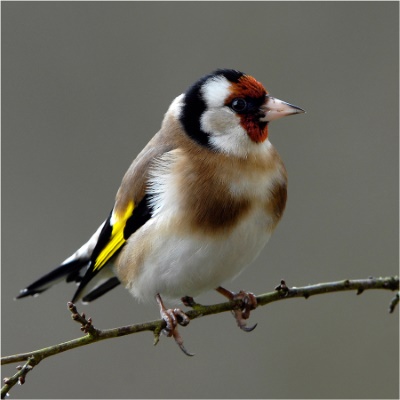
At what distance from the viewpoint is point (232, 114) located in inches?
126

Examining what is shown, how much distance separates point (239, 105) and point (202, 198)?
418mm

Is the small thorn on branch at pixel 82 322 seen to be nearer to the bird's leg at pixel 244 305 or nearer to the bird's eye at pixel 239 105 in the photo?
the bird's leg at pixel 244 305

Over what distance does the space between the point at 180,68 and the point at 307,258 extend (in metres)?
1.50

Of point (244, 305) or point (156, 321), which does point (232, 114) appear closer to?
point (244, 305)

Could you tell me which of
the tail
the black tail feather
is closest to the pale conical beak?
the tail

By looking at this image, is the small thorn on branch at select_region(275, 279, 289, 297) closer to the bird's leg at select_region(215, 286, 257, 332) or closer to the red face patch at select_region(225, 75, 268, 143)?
the bird's leg at select_region(215, 286, 257, 332)

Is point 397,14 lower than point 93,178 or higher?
higher

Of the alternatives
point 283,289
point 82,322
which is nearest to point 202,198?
point 283,289

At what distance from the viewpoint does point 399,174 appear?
514 centimetres

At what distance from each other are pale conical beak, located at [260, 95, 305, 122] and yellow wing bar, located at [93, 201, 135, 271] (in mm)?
635

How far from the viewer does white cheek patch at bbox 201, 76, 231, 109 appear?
3209 millimetres

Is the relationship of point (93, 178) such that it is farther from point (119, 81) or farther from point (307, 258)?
point (307, 258)

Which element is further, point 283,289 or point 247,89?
point 247,89

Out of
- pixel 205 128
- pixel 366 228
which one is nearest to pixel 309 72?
pixel 366 228
